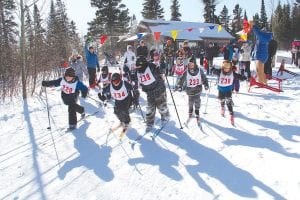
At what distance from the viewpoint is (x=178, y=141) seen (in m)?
7.36

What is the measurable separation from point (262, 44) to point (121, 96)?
244 inches

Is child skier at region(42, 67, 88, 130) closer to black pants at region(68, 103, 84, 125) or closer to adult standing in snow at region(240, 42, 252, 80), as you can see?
black pants at region(68, 103, 84, 125)

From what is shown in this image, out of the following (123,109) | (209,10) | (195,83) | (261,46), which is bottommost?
(123,109)

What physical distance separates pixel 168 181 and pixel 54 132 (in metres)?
4.29

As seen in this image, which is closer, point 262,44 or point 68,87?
point 68,87

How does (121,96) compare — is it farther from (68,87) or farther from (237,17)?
(237,17)

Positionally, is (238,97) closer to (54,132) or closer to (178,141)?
(178,141)

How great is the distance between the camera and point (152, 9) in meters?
58.2

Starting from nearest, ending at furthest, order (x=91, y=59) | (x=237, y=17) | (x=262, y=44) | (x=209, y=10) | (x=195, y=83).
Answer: (x=195, y=83), (x=262, y=44), (x=91, y=59), (x=209, y=10), (x=237, y=17)

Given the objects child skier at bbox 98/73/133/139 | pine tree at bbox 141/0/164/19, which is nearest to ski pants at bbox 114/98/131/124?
child skier at bbox 98/73/133/139

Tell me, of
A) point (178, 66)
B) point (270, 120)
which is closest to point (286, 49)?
point (178, 66)

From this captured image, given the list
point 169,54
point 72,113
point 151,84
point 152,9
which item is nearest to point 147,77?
point 151,84

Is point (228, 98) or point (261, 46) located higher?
point (261, 46)

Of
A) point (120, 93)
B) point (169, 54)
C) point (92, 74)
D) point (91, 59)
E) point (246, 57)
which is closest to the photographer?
point (120, 93)
